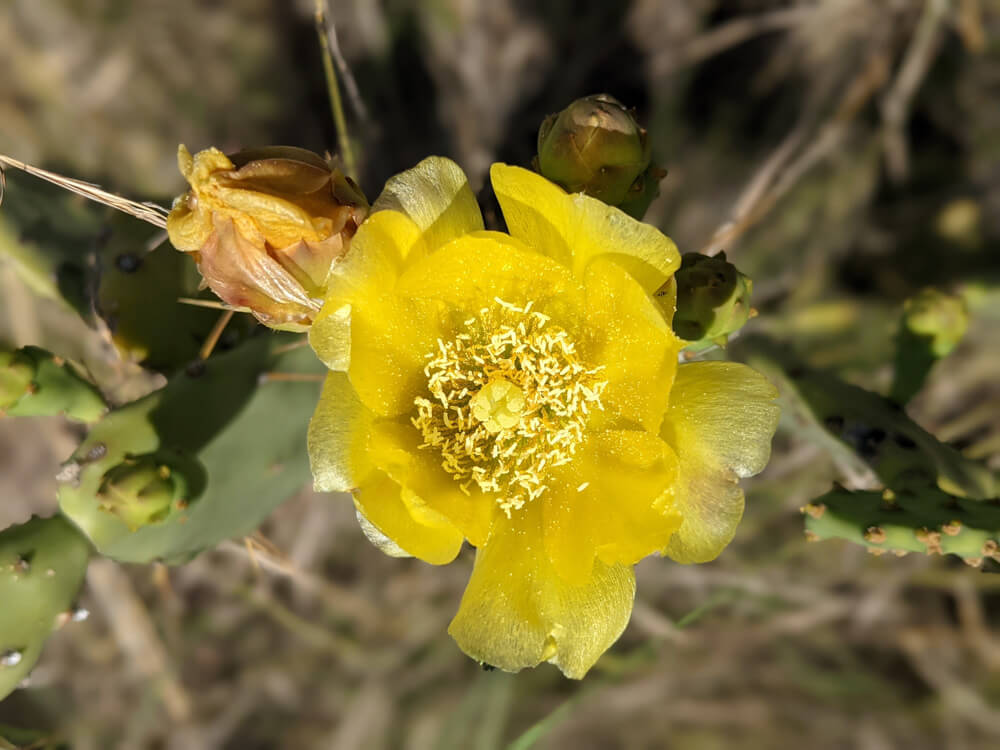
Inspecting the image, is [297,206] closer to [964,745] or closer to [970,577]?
[970,577]

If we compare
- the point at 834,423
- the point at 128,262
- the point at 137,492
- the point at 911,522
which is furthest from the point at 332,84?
the point at 911,522

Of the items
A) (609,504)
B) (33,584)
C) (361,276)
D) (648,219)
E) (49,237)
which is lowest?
(648,219)

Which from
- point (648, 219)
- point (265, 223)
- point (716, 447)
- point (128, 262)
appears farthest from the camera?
point (648, 219)

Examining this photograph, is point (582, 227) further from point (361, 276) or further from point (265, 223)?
point (265, 223)

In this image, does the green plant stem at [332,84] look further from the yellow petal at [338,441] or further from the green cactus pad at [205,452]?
the yellow petal at [338,441]

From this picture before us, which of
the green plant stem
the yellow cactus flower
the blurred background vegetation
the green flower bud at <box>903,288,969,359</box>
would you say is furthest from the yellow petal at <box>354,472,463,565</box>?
the blurred background vegetation

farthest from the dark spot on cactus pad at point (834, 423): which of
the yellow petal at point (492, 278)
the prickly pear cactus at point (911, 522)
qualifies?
the yellow petal at point (492, 278)
